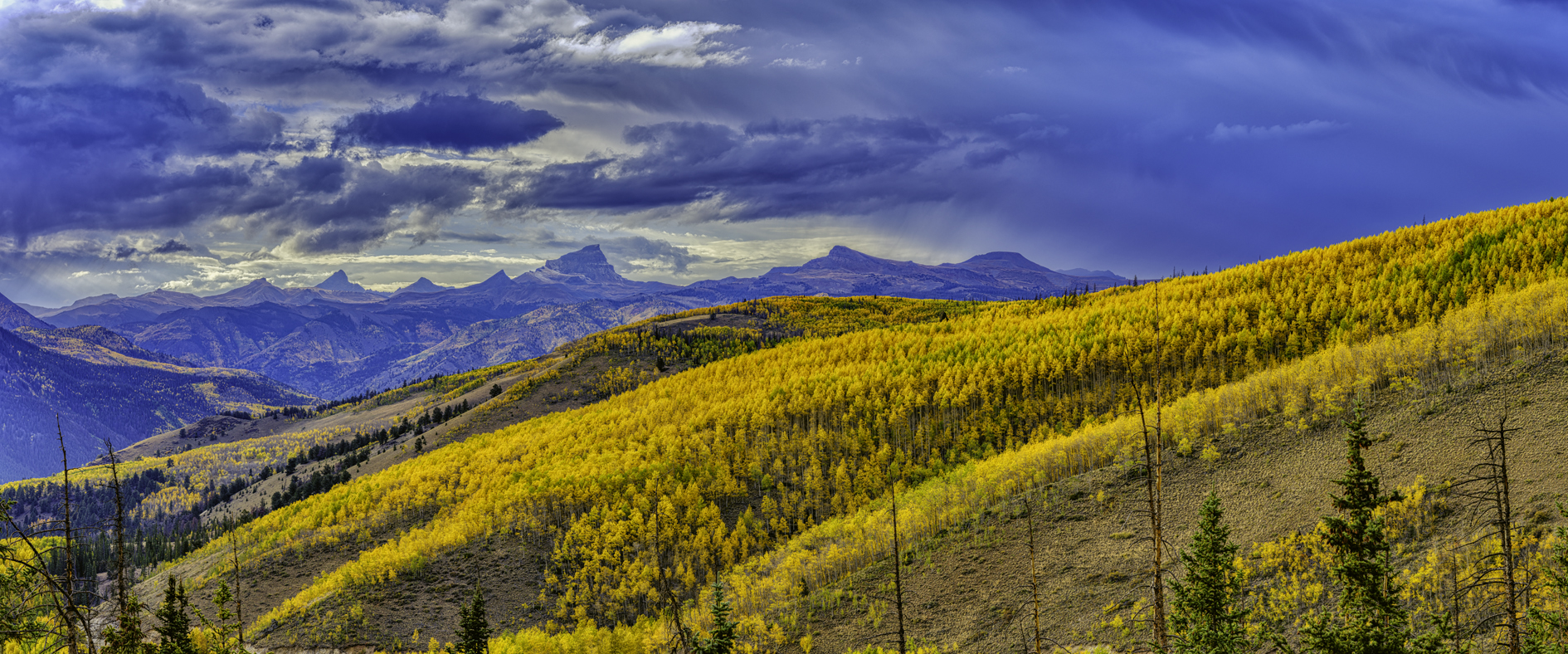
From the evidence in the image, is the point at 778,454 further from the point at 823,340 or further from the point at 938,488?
the point at 823,340

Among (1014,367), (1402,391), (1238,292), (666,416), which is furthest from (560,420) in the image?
(1402,391)

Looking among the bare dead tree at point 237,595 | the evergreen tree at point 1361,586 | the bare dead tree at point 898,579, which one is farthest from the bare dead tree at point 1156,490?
the bare dead tree at point 237,595

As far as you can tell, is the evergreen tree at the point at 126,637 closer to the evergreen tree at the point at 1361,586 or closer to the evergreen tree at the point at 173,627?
the evergreen tree at the point at 173,627

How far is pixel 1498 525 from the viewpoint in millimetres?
32438

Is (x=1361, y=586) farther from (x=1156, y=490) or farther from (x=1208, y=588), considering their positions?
(x=1156, y=490)

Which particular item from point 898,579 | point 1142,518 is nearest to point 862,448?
point 1142,518

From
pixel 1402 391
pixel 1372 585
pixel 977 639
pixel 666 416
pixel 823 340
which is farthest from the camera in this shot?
pixel 823 340

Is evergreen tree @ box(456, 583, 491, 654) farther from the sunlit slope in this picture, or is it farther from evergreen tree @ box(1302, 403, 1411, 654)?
evergreen tree @ box(1302, 403, 1411, 654)

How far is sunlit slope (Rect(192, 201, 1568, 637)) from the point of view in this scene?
318 ft

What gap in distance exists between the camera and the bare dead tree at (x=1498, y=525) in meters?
22.1

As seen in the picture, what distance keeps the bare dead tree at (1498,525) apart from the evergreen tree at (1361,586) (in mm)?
2631

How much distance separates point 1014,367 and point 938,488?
40.6 meters

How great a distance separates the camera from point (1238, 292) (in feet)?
394

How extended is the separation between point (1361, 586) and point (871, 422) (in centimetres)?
9377
